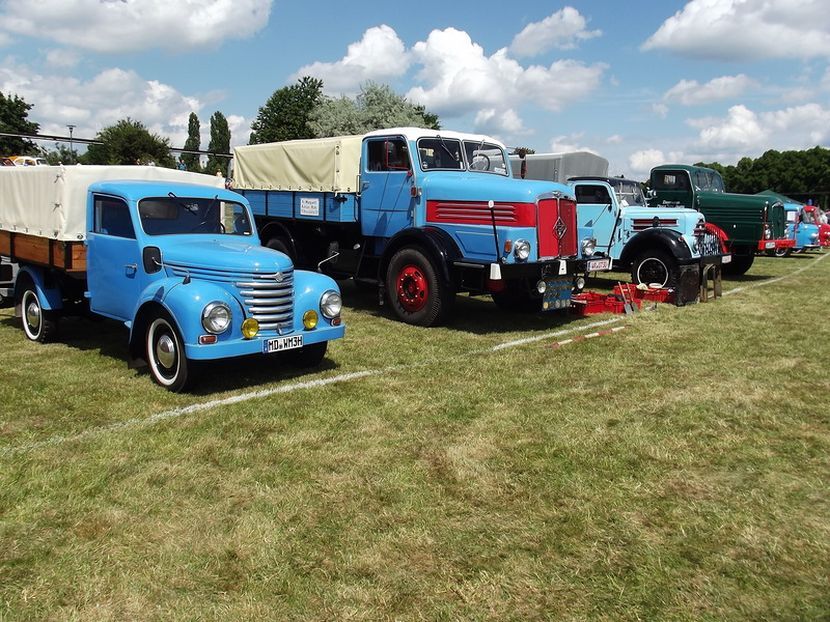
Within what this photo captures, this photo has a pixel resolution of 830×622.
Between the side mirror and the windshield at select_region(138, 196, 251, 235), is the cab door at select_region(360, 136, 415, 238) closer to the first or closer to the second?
the windshield at select_region(138, 196, 251, 235)

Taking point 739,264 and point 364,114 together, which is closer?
point 739,264

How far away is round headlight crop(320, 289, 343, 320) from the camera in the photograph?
5820mm

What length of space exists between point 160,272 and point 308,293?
4.23 feet

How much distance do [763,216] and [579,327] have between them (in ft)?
24.4

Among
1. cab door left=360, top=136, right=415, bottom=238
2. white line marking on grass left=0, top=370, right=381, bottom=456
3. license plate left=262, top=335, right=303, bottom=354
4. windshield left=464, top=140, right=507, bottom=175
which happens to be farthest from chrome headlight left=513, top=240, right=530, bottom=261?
license plate left=262, top=335, right=303, bottom=354

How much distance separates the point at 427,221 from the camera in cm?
838

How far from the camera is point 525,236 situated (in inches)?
299

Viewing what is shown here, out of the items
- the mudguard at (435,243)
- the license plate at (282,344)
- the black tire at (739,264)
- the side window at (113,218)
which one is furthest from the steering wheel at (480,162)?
the black tire at (739,264)

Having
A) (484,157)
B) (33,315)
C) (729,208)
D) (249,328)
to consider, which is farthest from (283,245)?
(729,208)

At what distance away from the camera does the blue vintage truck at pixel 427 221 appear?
7703mm

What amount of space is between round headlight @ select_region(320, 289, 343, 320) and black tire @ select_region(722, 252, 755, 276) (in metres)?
11.4

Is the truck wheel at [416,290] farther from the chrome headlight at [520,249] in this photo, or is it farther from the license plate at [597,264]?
the license plate at [597,264]

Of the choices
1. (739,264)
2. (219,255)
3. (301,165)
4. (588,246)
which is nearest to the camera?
(219,255)

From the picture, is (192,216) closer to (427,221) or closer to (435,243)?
(435,243)
